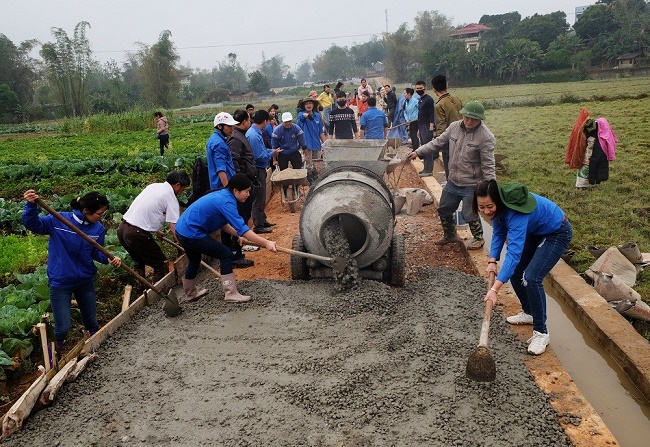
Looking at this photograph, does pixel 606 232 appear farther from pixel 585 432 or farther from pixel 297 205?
pixel 297 205

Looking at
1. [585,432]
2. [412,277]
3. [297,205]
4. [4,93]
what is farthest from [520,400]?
[4,93]

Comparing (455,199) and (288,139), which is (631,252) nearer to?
(455,199)

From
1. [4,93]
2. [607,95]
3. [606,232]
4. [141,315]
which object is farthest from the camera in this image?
[4,93]

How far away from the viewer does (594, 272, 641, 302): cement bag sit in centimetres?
546

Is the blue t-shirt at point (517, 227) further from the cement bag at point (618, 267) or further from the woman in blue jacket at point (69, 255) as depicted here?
the woman in blue jacket at point (69, 255)

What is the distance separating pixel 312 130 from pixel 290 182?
7.27 feet

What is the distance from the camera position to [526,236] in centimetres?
455

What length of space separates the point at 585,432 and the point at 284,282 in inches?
145

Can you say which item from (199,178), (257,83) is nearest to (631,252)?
(199,178)

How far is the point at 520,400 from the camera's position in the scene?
3.92 m

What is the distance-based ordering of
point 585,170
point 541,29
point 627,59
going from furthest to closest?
point 541,29 → point 627,59 → point 585,170

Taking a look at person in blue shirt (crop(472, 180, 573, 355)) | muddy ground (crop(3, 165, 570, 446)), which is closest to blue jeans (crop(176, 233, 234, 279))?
muddy ground (crop(3, 165, 570, 446))

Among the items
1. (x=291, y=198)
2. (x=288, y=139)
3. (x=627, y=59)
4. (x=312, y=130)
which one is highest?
(x=627, y=59)

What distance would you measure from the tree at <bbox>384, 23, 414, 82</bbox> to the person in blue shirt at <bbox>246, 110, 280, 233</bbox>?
74986mm
